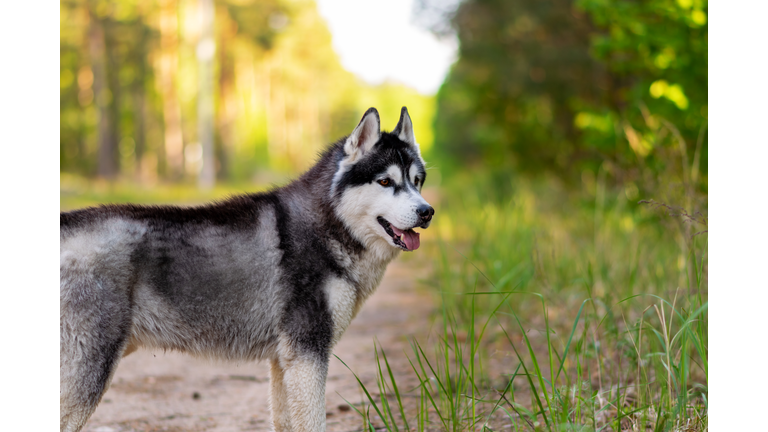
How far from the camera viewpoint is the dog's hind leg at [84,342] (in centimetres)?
268

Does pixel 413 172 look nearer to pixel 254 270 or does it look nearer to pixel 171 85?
pixel 254 270

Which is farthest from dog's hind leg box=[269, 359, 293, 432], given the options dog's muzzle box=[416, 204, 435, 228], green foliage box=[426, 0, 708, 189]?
green foliage box=[426, 0, 708, 189]

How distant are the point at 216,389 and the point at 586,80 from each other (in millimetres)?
8579

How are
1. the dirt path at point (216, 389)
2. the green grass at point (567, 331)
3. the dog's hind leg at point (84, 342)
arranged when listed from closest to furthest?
the dog's hind leg at point (84, 342) → the green grass at point (567, 331) → the dirt path at point (216, 389)

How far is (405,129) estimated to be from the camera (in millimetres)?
3672

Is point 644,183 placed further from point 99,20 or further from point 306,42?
point 306,42

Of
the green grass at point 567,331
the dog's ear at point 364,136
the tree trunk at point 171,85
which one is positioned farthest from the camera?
the tree trunk at point 171,85

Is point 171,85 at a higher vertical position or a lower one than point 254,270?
higher

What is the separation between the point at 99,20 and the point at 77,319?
23.4 meters

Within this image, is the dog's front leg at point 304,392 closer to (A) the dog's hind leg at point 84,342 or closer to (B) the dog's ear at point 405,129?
(A) the dog's hind leg at point 84,342

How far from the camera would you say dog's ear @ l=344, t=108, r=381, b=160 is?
3.32 meters

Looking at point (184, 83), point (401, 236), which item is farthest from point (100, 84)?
point (401, 236)

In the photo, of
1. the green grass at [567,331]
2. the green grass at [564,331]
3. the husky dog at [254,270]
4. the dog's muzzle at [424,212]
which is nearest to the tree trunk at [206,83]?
the green grass at [564,331]

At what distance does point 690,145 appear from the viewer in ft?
20.4
